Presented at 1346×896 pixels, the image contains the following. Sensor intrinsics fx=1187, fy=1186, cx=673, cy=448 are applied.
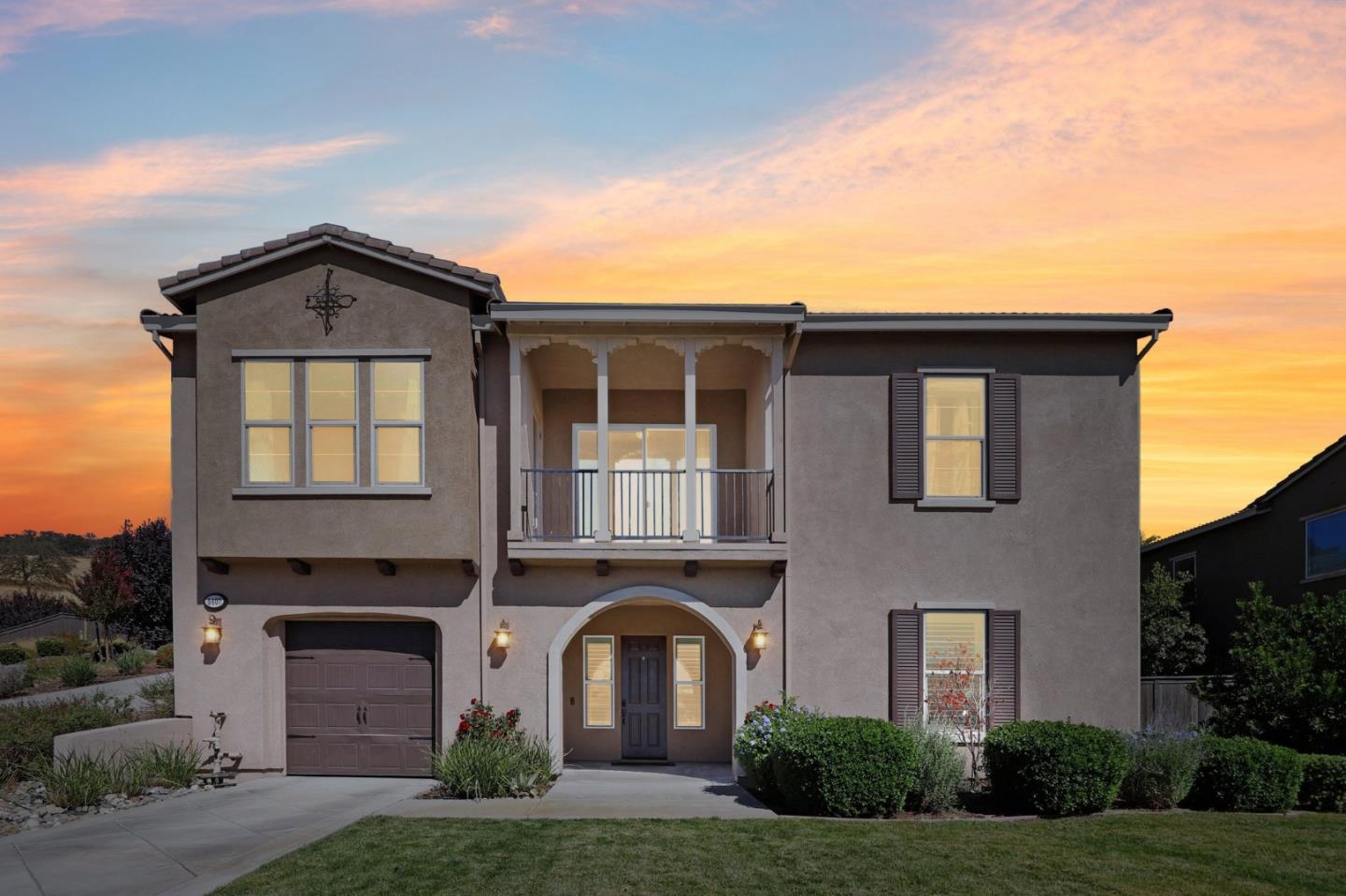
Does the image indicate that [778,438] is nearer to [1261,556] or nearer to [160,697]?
[160,697]

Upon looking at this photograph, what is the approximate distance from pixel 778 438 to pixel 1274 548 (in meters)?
13.3

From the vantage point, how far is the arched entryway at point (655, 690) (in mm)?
19453

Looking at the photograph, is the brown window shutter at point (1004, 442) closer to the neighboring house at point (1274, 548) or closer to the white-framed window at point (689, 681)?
the white-framed window at point (689, 681)

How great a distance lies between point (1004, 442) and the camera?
1733cm

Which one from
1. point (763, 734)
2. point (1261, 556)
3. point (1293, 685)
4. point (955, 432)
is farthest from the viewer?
point (1261, 556)

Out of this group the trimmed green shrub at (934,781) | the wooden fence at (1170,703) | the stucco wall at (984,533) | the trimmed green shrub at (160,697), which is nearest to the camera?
the trimmed green shrub at (934,781)

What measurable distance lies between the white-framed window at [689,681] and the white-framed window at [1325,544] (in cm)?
1240

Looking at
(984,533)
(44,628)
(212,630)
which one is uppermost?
(984,533)

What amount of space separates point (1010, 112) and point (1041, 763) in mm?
9097

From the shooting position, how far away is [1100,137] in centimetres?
1700

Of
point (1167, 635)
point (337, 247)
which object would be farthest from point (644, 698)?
point (1167, 635)

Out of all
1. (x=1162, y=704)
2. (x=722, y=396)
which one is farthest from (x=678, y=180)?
(x=1162, y=704)

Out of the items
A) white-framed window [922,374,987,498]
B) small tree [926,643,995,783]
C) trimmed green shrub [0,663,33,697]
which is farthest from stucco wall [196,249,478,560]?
trimmed green shrub [0,663,33,697]

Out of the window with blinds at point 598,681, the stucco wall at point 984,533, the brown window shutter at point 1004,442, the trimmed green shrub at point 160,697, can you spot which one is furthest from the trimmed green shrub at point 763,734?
the trimmed green shrub at point 160,697
